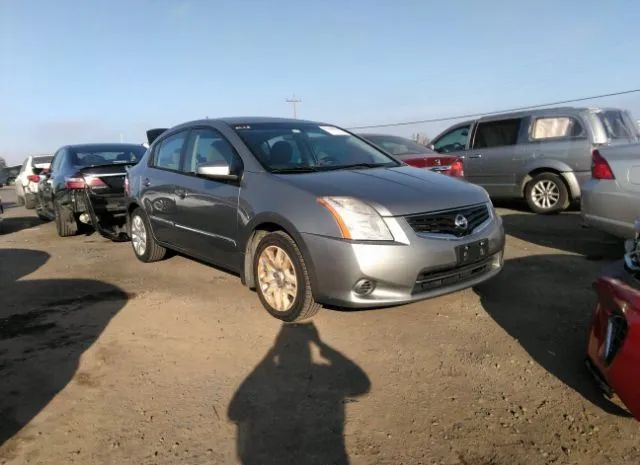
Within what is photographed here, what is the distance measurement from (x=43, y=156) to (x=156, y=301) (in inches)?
591

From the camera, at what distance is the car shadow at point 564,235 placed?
6027mm

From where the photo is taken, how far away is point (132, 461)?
7.85 feet

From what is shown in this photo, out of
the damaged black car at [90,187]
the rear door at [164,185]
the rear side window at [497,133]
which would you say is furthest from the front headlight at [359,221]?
the rear side window at [497,133]

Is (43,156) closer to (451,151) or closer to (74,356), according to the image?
(451,151)

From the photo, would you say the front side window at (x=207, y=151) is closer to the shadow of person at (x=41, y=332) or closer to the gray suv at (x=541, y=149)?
the shadow of person at (x=41, y=332)

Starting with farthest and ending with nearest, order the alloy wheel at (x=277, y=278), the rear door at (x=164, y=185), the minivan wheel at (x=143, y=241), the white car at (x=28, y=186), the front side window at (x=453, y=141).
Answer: the white car at (x=28, y=186) < the front side window at (x=453, y=141) < the minivan wheel at (x=143, y=241) < the rear door at (x=164, y=185) < the alloy wheel at (x=277, y=278)

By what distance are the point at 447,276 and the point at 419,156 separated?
4774mm

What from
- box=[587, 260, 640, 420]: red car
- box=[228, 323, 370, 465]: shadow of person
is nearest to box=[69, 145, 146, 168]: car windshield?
box=[228, 323, 370, 465]: shadow of person

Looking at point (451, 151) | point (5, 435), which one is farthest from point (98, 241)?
point (451, 151)

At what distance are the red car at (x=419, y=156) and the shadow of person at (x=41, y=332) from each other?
14.1 feet

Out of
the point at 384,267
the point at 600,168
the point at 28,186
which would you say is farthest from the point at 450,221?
the point at 28,186

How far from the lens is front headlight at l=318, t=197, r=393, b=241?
3.52 meters

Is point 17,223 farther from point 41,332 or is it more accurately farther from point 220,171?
point 220,171

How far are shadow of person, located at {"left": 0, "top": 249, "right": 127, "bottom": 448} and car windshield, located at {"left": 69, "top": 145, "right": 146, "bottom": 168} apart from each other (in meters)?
2.46
